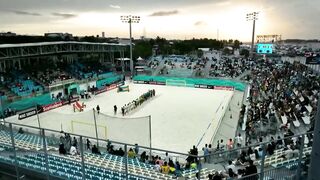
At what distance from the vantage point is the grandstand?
332 inches

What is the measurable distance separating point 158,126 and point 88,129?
6.59m

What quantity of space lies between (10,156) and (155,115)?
1618 cm

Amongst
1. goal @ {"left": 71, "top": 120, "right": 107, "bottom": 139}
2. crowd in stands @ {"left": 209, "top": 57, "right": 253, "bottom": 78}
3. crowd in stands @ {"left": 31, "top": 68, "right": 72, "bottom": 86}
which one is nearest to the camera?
goal @ {"left": 71, "top": 120, "right": 107, "bottom": 139}

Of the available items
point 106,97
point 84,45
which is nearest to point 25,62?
point 84,45

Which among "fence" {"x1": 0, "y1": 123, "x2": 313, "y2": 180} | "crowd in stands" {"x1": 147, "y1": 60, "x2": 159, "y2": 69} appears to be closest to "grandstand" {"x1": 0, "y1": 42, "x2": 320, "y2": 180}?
"fence" {"x1": 0, "y1": 123, "x2": 313, "y2": 180}

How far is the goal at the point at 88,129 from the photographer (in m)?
15.8

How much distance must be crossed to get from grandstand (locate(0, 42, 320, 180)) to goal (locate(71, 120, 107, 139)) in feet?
0.20

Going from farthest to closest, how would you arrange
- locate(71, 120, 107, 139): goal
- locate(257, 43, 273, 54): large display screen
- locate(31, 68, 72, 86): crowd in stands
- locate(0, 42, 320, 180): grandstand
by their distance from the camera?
locate(257, 43, 273, 54): large display screen < locate(31, 68, 72, 86): crowd in stands < locate(71, 120, 107, 139): goal < locate(0, 42, 320, 180): grandstand

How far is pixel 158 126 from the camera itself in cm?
2134

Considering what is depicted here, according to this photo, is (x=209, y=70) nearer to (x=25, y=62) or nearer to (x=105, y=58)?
(x=105, y=58)

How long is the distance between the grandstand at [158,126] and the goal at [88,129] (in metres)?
0.06

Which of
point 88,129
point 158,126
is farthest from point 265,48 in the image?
point 88,129

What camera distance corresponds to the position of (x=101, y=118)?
57.3 ft

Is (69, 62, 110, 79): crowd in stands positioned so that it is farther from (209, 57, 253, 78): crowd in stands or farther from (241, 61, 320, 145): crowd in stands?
(241, 61, 320, 145): crowd in stands
